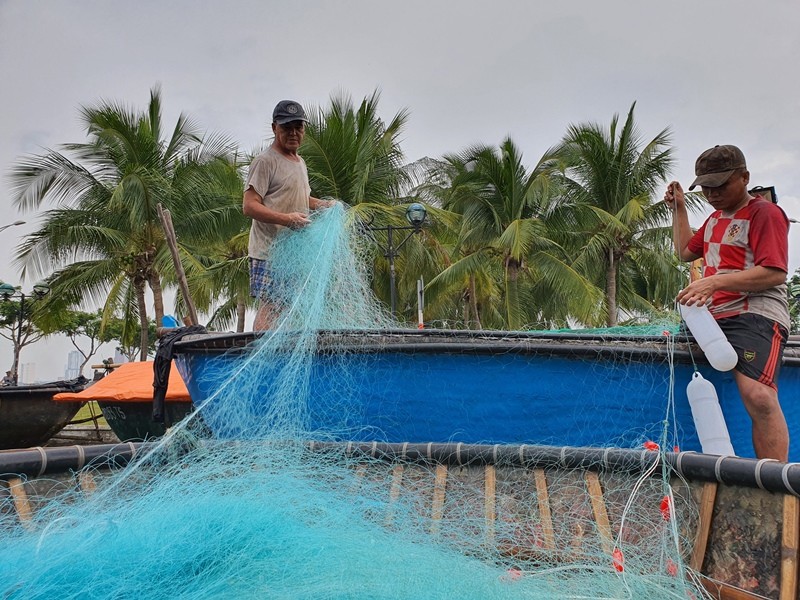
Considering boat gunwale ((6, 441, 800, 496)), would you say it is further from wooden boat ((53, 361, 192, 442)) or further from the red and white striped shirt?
wooden boat ((53, 361, 192, 442))

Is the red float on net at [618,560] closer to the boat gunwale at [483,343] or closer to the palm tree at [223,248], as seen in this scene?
the boat gunwale at [483,343]

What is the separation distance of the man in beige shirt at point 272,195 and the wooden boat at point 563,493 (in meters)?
1.15

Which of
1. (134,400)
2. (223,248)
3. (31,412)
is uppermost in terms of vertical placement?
(223,248)

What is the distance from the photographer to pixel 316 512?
2182 millimetres

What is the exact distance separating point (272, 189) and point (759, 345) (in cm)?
270

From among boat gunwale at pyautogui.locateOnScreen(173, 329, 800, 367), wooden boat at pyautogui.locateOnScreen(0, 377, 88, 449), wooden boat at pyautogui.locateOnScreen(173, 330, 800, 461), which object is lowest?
wooden boat at pyautogui.locateOnScreen(0, 377, 88, 449)

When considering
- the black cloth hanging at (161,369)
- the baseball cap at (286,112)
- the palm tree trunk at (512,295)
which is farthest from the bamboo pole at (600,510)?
the palm tree trunk at (512,295)

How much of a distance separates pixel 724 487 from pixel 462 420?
4.59 feet

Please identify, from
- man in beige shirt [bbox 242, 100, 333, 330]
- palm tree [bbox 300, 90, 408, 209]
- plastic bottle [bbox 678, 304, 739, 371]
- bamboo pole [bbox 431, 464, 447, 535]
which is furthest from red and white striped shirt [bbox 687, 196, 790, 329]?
palm tree [bbox 300, 90, 408, 209]

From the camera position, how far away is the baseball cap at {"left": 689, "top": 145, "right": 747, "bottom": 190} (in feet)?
A: 9.97

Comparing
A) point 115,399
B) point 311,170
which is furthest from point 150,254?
point 115,399

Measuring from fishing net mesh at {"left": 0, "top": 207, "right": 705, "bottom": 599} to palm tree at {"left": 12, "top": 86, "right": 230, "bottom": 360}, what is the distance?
1547 cm

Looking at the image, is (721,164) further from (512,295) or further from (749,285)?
(512,295)

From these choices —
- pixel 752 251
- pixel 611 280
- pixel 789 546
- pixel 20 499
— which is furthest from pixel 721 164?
pixel 611 280
